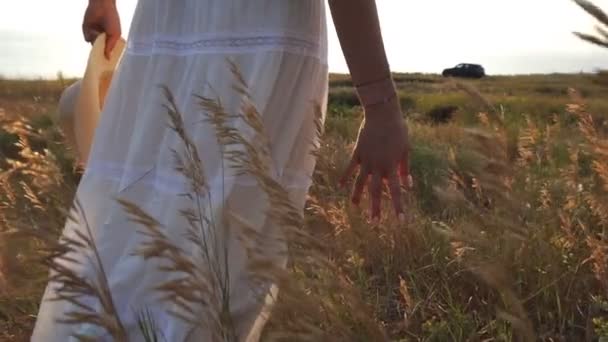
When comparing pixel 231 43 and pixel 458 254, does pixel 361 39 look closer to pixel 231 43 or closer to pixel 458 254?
pixel 231 43

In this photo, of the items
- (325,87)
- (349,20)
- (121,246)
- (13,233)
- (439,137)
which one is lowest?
(439,137)

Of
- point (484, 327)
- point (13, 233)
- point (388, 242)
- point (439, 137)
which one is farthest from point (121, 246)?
point (439, 137)

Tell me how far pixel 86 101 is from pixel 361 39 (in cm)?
73

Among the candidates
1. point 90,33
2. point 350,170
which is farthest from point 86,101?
point 350,170

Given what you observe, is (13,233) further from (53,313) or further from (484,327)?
(484,327)

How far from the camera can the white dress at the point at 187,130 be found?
5.70 feet

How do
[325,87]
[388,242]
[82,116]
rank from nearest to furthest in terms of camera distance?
[325,87] → [82,116] → [388,242]

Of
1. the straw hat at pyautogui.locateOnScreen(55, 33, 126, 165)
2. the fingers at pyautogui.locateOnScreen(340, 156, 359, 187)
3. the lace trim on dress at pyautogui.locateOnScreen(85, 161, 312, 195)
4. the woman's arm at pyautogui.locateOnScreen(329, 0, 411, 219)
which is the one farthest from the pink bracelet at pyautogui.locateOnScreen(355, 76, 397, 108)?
the straw hat at pyautogui.locateOnScreen(55, 33, 126, 165)

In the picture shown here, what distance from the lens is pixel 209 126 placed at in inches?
68.7

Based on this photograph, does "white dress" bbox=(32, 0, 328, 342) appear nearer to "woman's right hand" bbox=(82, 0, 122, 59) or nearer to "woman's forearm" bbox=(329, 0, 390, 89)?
"woman's forearm" bbox=(329, 0, 390, 89)

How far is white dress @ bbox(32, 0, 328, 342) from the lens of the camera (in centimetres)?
174

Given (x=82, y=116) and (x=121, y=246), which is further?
(x=82, y=116)

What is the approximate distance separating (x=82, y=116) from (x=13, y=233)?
77 cm

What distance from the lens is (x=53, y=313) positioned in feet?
5.99
